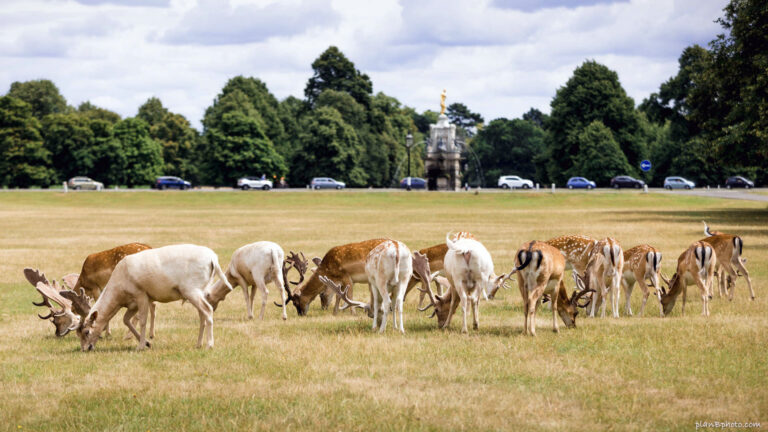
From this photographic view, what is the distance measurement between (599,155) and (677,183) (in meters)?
9.47

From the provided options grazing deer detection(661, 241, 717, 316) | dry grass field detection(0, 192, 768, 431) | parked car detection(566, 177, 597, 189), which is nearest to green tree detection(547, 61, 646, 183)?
parked car detection(566, 177, 597, 189)

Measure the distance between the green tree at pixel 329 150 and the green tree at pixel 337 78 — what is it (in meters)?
13.5

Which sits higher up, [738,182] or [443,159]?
[443,159]

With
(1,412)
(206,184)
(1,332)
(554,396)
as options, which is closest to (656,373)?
(554,396)

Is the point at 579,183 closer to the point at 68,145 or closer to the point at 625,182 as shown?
the point at 625,182

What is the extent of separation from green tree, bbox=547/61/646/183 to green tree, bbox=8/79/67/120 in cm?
7700

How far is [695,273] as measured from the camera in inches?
624

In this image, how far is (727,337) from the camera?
13.0 metres

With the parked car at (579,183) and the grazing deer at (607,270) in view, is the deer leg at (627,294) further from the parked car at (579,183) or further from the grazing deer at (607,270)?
the parked car at (579,183)

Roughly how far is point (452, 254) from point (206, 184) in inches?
3876

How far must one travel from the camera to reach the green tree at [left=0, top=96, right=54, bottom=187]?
102125mm

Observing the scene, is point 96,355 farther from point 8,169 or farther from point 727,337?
point 8,169

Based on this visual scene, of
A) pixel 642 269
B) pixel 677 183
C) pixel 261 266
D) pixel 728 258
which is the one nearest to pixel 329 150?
pixel 677 183

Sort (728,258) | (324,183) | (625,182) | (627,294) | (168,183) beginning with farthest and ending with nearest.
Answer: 1. (324,183)
2. (168,183)
3. (625,182)
4. (728,258)
5. (627,294)
